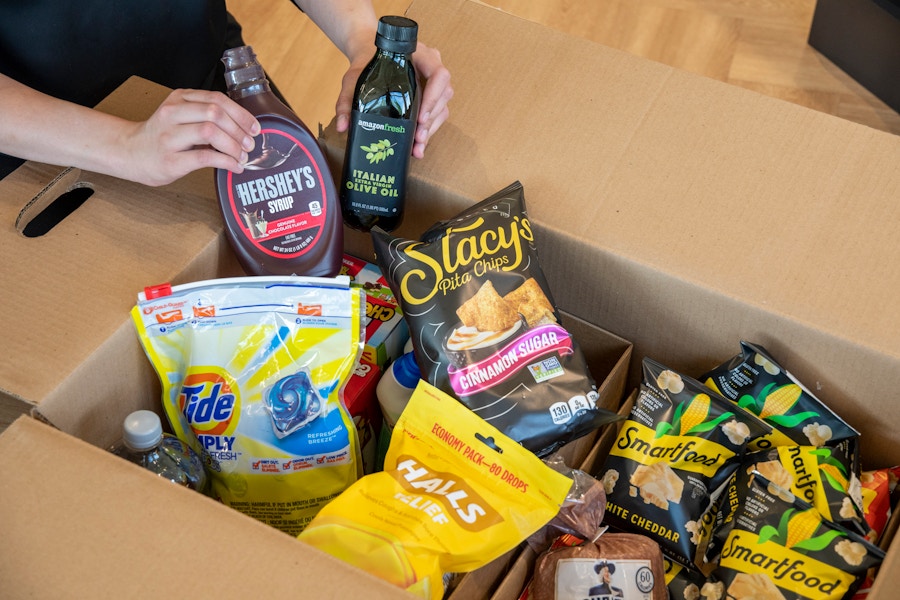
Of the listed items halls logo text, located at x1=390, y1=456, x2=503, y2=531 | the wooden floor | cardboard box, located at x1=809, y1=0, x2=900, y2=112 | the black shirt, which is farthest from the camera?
the wooden floor

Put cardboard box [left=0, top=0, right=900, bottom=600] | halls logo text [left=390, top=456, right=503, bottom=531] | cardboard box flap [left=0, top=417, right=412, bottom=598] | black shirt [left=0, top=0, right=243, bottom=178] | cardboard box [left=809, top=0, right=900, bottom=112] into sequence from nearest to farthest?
cardboard box flap [left=0, top=417, right=412, bottom=598], halls logo text [left=390, top=456, right=503, bottom=531], cardboard box [left=0, top=0, right=900, bottom=600], black shirt [left=0, top=0, right=243, bottom=178], cardboard box [left=809, top=0, right=900, bottom=112]

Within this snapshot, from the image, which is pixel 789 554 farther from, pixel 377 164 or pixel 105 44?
pixel 105 44

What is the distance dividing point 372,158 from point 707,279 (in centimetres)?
38

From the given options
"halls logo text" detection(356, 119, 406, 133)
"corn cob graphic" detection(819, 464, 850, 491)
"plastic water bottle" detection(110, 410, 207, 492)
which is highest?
"halls logo text" detection(356, 119, 406, 133)

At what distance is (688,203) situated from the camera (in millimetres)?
980

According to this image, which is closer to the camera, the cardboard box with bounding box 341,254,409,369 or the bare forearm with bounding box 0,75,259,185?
the bare forearm with bounding box 0,75,259,185

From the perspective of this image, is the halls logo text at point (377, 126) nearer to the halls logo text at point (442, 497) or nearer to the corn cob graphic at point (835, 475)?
the halls logo text at point (442, 497)

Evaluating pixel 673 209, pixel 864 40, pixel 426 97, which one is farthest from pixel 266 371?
pixel 864 40

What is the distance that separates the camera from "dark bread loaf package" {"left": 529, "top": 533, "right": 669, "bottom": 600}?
0.85 m

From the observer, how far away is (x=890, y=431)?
3.08 feet

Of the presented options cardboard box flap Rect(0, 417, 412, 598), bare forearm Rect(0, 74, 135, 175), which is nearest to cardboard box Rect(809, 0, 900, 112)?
bare forearm Rect(0, 74, 135, 175)

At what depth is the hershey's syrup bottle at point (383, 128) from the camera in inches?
35.9

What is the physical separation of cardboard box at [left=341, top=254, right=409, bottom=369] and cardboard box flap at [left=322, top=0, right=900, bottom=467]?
0.08m

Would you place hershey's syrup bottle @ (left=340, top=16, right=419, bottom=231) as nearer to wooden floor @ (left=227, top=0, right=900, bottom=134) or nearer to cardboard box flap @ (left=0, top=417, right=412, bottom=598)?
cardboard box flap @ (left=0, top=417, right=412, bottom=598)
